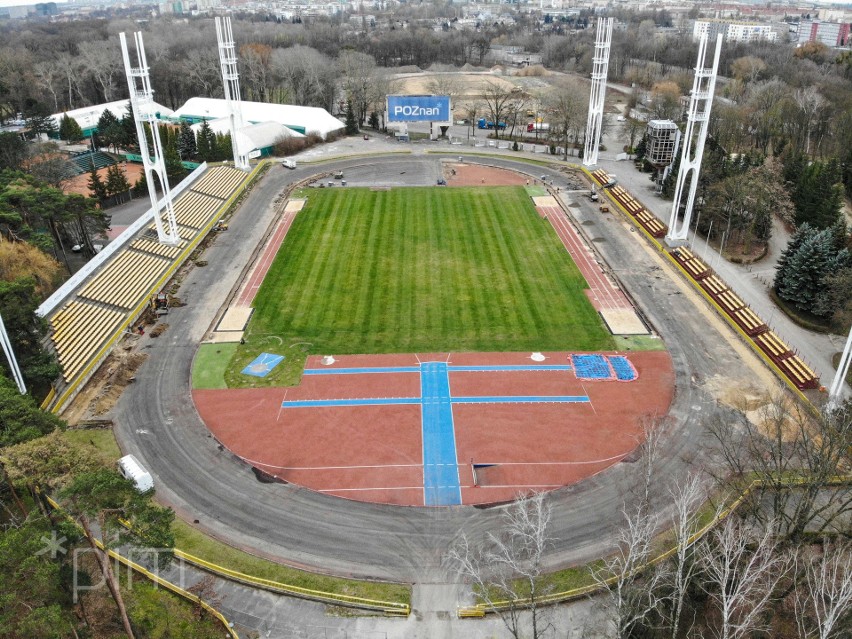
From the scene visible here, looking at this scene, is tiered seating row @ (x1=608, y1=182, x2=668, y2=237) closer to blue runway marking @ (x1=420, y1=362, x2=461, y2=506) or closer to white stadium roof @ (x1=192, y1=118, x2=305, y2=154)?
blue runway marking @ (x1=420, y1=362, x2=461, y2=506)

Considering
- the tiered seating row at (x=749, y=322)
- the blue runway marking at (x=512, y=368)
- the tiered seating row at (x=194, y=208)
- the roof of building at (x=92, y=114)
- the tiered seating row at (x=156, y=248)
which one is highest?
the roof of building at (x=92, y=114)

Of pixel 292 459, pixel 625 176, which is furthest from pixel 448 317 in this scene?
pixel 625 176

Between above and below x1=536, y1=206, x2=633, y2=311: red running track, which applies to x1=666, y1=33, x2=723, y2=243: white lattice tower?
above

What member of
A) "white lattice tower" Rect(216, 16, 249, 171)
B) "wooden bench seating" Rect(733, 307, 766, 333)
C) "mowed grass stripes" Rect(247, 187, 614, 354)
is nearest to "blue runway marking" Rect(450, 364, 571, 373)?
"mowed grass stripes" Rect(247, 187, 614, 354)

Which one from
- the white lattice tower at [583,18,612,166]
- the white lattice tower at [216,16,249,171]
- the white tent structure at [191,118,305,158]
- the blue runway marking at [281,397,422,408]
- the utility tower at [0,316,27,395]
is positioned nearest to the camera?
the utility tower at [0,316,27,395]

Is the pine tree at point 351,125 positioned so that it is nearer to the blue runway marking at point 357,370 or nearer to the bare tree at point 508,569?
the blue runway marking at point 357,370

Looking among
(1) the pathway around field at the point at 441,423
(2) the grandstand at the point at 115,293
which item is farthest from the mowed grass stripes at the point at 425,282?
(2) the grandstand at the point at 115,293

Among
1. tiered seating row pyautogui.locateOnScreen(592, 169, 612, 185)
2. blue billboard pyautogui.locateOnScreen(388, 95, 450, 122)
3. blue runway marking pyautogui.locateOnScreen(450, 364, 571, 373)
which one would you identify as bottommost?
blue runway marking pyautogui.locateOnScreen(450, 364, 571, 373)

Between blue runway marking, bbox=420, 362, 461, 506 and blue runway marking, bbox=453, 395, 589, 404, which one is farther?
blue runway marking, bbox=453, 395, 589, 404
